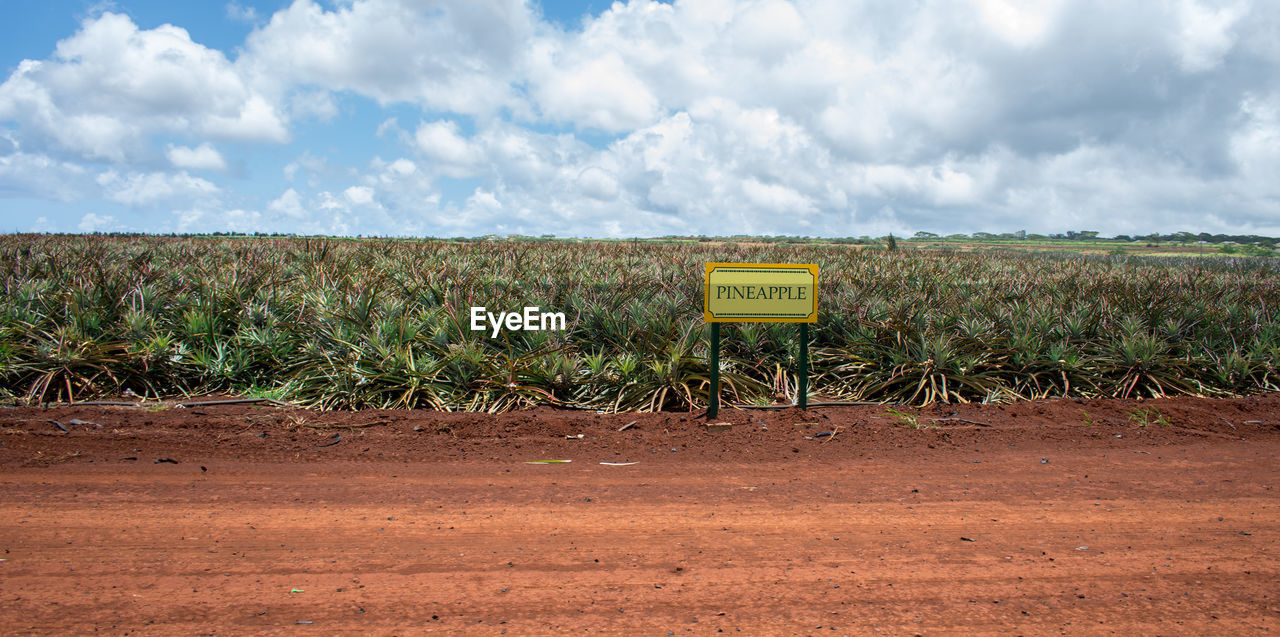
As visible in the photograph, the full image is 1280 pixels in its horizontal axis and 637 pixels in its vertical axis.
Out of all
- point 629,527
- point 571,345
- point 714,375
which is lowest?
point 629,527

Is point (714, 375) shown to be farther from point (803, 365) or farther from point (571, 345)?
point (571, 345)

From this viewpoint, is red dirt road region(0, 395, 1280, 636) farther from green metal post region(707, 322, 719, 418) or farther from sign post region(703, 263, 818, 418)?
sign post region(703, 263, 818, 418)

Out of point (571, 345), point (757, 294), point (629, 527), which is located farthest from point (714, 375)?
point (629, 527)

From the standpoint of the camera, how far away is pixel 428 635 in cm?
279

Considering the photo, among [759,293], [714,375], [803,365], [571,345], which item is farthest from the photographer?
[571,345]

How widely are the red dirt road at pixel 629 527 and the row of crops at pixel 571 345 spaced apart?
102 cm

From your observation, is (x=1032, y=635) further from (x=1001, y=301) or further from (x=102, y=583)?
(x=1001, y=301)

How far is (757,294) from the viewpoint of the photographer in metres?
6.52

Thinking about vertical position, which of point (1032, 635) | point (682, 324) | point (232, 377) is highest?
point (682, 324)

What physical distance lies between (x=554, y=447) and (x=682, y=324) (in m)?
3.42

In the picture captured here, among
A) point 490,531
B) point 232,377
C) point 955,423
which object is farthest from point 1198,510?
point 232,377

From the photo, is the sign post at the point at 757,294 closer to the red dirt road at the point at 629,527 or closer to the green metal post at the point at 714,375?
the green metal post at the point at 714,375

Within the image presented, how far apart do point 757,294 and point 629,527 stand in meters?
3.11

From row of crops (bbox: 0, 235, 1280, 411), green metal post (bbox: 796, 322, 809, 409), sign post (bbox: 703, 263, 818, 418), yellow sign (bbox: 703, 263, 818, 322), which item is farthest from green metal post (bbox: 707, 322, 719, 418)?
green metal post (bbox: 796, 322, 809, 409)
